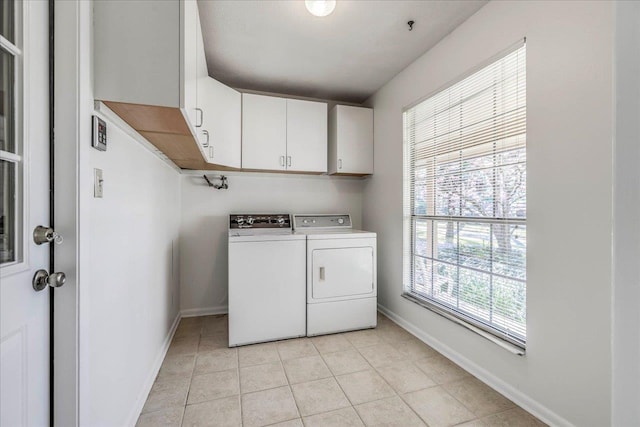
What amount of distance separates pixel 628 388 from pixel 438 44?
8.08 ft

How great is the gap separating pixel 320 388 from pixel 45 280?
5.04 ft

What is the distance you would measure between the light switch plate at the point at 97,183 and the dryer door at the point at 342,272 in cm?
172

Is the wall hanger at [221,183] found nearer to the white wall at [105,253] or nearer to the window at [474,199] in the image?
the white wall at [105,253]

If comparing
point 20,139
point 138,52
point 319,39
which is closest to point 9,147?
point 20,139

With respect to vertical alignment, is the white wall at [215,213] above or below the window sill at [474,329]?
above

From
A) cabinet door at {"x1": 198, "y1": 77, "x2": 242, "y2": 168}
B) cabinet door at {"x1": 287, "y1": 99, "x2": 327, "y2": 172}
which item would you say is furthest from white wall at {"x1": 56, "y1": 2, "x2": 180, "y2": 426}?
cabinet door at {"x1": 287, "y1": 99, "x2": 327, "y2": 172}

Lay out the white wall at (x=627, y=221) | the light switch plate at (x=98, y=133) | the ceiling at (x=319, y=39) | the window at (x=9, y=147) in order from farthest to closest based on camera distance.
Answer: the ceiling at (x=319, y=39) → the light switch plate at (x=98, y=133) → the window at (x=9, y=147) → the white wall at (x=627, y=221)

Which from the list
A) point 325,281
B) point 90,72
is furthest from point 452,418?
point 90,72

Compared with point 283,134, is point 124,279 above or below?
below

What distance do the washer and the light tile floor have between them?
4.7 inches

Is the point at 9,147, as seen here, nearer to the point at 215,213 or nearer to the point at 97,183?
the point at 97,183

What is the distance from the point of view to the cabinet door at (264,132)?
280cm

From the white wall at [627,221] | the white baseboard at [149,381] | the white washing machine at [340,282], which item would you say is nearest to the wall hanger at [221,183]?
the white washing machine at [340,282]

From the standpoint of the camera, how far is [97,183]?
3.60ft
